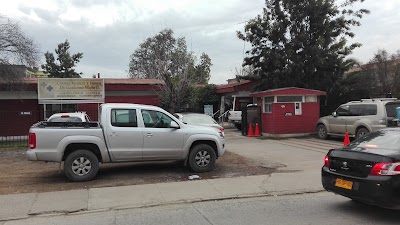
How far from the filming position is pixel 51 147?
9281mm

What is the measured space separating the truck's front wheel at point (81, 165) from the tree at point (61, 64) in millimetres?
42767

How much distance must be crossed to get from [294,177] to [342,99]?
1738 centimetres

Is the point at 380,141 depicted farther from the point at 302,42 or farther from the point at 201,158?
the point at 302,42

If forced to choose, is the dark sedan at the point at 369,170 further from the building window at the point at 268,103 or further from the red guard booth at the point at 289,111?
the building window at the point at 268,103

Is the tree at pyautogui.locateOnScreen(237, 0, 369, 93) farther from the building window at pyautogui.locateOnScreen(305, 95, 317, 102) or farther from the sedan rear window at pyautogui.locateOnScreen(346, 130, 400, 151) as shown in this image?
the sedan rear window at pyautogui.locateOnScreen(346, 130, 400, 151)

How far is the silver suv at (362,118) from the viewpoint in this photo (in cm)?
1638

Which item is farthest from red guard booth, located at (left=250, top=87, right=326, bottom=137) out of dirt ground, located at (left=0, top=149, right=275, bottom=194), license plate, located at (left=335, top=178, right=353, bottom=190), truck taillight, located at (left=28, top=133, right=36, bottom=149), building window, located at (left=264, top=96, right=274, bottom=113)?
license plate, located at (left=335, top=178, right=353, bottom=190)

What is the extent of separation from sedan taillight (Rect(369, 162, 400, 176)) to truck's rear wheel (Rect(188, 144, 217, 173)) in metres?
5.20

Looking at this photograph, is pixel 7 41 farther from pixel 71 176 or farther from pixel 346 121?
pixel 346 121

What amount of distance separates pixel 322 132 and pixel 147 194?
45.0 feet

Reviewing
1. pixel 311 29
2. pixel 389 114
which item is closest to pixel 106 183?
pixel 389 114

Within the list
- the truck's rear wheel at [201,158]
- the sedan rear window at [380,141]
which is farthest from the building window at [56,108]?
the sedan rear window at [380,141]

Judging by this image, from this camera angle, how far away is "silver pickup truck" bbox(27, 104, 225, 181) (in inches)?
367

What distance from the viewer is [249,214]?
6797 mm
